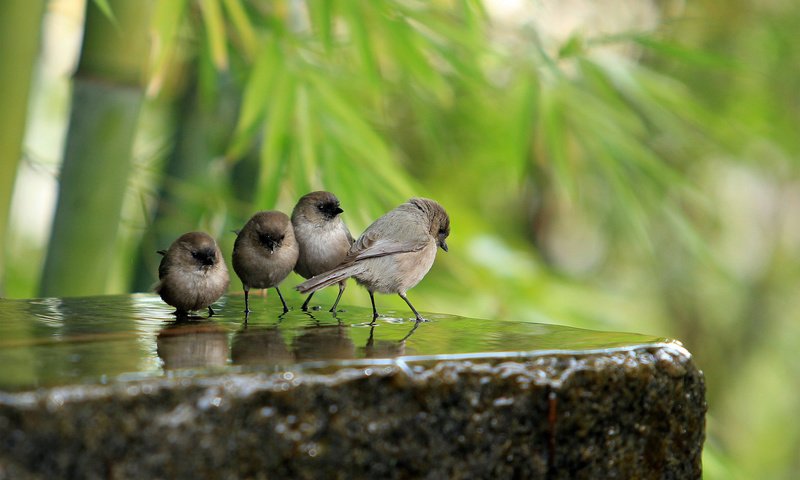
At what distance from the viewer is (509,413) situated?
182 centimetres

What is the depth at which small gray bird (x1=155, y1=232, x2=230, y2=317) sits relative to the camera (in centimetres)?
217

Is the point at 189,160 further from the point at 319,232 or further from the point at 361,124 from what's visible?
the point at 319,232

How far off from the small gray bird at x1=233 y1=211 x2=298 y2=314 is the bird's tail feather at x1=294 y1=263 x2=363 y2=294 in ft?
0.34

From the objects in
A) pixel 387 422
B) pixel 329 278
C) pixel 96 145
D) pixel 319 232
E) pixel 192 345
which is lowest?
pixel 387 422

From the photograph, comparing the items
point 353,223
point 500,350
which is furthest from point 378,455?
point 353,223

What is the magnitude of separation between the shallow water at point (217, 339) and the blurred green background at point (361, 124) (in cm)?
61

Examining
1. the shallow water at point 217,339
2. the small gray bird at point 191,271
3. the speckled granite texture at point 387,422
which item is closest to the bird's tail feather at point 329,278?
the shallow water at point 217,339

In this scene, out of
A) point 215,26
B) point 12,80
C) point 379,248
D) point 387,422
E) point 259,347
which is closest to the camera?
point 387,422

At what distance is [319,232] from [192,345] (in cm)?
53

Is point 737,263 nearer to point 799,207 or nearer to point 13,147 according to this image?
point 799,207

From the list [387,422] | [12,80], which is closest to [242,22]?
[12,80]

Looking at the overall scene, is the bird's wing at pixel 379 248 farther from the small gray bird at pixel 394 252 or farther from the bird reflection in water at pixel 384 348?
the bird reflection in water at pixel 384 348

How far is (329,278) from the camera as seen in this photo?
2.12 m

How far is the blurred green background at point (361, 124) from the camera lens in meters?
3.04
